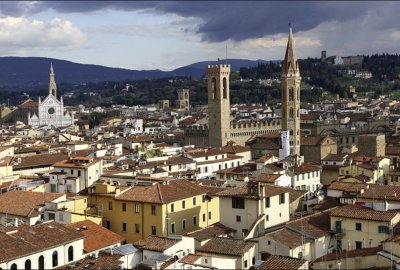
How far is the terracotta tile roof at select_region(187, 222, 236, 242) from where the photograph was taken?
26.0 metres

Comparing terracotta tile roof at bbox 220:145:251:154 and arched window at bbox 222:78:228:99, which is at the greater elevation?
arched window at bbox 222:78:228:99

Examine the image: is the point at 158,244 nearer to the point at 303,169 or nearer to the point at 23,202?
the point at 23,202

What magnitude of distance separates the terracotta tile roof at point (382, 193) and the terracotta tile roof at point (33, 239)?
42.7ft

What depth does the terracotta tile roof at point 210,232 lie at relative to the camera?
1023 inches

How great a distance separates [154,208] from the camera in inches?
1182

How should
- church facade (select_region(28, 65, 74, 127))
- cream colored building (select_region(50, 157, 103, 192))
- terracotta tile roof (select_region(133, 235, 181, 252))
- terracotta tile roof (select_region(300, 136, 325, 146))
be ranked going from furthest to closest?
church facade (select_region(28, 65, 74, 127)) < terracotta tile roof (select_region(300, 136, 325, 146)) < cream colored building (select_region(50, 157, 103, 192)) < terracotta tile roof (select_region(133, 235, 181, 252))

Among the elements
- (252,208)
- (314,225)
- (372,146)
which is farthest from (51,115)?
(314,225)

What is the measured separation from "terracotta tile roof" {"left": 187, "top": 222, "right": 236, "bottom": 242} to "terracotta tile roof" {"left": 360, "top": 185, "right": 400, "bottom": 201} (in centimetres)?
658

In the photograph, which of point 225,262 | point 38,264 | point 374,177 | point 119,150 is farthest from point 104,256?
point 119,150

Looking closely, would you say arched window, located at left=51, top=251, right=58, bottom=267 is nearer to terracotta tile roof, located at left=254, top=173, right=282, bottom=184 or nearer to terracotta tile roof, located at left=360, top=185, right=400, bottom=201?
terracotta tile roof, located at left=254, top=173, right=282, bottom=184

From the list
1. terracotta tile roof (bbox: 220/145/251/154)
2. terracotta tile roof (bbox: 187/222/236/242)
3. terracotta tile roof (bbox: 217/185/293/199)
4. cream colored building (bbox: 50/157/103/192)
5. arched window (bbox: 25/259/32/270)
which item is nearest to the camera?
arched window (bbox: 25/259/32/270)

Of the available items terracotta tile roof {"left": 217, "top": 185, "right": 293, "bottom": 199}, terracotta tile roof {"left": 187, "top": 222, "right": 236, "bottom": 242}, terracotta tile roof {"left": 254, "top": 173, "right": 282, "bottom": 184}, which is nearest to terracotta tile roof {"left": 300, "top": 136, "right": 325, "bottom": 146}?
terracotta tile roof {"left": 254, "top": 173, "right": 282, "bottom": 184}

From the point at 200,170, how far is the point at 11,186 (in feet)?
56.6

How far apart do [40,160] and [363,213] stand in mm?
28803
